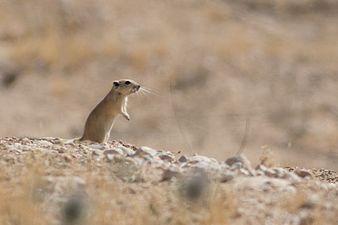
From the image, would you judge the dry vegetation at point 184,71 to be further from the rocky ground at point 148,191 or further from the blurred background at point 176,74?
the rocky ground at point 148,191

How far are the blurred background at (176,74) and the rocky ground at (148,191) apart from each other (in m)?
15.0

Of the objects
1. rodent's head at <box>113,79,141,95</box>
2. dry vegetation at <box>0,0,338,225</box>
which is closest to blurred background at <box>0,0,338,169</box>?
dry vegetation at <box>0,0,338,225</box>

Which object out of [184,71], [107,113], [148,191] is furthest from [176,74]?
[148,191]

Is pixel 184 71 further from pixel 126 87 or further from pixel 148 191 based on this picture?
pixel 148 191

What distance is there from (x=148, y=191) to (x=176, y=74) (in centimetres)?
2093

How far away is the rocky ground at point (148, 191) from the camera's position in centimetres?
747

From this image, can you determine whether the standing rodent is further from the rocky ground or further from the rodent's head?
the rocky ground

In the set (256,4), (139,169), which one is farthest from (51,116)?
(139,169)

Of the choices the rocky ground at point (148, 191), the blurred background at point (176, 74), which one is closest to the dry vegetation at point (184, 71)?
the blurred background at point (176, 74)

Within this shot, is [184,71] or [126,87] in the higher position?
[126,87]

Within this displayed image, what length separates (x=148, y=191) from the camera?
833 centimetres

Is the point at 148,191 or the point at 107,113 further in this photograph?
the point at 107,113

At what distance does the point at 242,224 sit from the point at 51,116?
19.6 m

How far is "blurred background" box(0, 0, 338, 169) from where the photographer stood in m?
26.5
